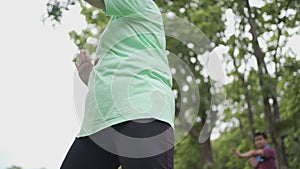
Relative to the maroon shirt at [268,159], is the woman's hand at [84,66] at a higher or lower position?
higher

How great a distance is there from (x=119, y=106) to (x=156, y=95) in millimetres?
104

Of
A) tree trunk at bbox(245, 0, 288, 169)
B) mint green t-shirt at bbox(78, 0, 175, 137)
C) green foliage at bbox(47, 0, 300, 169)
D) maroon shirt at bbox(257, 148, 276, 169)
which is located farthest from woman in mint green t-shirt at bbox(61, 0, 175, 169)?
tree trunk at bbox(245, 0, 288, 169)

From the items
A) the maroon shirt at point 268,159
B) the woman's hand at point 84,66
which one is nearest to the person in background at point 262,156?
the maroon shirt at point 268,159

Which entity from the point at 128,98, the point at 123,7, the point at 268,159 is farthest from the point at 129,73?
the point at 268,159

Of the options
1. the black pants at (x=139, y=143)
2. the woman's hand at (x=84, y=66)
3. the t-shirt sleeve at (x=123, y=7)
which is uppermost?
the t-shirt sleeve at (x=123, y=7)

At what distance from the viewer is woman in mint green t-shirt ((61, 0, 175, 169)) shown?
132 cm

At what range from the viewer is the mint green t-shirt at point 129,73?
53.2 inches

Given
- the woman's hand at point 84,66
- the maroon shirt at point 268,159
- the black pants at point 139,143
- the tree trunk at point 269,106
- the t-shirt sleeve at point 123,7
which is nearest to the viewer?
the black pants at point 139,143

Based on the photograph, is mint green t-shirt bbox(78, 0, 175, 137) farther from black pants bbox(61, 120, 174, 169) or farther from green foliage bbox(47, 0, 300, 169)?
green foliage bbox(47, 0, 300, 169)

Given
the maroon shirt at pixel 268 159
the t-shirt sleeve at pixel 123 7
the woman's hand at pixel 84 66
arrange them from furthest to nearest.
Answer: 1. the maroon shirt at pixel 268 159
2. the woman's hand at pixel 84 66
3. the t-shirt sleeve at pixel 123 7

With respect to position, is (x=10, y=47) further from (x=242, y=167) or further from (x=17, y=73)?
(x=242, y=167)

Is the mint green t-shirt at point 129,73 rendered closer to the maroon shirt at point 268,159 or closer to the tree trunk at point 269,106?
the maroon shirt at point 268,159

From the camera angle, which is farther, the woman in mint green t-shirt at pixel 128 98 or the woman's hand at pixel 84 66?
the woman's hand at pixel 84 66

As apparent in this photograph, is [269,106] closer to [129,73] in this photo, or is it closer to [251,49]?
[251,49]
